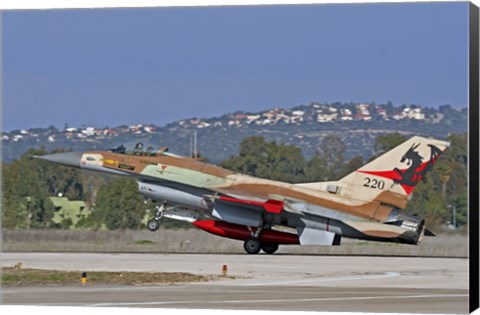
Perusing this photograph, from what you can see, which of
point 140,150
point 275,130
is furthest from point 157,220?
point 275,130

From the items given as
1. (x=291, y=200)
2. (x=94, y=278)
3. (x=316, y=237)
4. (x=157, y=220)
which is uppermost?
(x=291, y=200)

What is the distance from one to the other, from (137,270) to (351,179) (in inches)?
399

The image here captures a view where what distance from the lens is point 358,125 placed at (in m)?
59.2

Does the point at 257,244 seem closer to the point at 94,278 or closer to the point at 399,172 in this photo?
the point at 399,172

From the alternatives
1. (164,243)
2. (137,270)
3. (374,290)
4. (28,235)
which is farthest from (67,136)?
(374,290)

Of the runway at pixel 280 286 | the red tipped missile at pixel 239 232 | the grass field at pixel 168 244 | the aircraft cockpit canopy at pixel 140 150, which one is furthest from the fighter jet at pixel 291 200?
the runway at pixel 280 286

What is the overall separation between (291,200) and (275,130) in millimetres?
26905

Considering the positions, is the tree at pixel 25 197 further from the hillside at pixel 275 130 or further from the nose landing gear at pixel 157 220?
the nose landing gear at pixel 157 220

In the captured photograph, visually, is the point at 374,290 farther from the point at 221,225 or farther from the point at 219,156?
the point at 219,156

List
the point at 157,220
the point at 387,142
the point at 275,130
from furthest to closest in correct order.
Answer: the point at 275,130
the point at 387,142
the point at 157,220

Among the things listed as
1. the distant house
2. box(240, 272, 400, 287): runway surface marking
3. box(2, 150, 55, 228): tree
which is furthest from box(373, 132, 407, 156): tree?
box(240, 272, 400, 287): runway surface marking

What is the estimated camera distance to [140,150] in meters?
37.3

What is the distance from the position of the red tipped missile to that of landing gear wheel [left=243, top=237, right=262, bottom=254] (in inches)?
8.0

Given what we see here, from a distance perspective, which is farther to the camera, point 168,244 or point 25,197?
point 25,197
